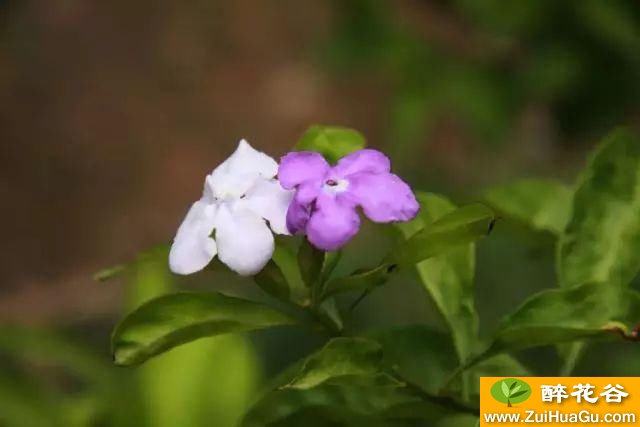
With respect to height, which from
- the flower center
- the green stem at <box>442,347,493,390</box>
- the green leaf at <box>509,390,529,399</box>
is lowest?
the green leaf at <box>509,390,529,399</box>

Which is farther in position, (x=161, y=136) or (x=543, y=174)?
(x=161, y=136)

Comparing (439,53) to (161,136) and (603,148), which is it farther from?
(161,136)

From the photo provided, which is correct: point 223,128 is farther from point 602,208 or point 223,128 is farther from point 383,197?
point 383,197

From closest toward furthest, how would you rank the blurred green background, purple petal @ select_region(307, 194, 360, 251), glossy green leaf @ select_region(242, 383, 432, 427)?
1. purple petal @ select_region(307, 194, 360, 251)
2. glossy green leaf @ select_region(242, 383, 432, 427)
3. the blurred green background

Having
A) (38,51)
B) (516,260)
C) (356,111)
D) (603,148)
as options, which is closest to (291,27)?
(356,111)

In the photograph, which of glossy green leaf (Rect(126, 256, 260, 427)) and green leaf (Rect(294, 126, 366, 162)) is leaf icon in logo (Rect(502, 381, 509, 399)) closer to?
green leaf (Rect(294, 126, 366, 162))

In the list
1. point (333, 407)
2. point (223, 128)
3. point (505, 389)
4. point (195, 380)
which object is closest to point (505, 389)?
point (505, 389)

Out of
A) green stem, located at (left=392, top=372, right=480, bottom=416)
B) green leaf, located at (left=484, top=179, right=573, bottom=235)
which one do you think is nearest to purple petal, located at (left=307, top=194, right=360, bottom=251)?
green stem, located at (left=392, top=372, right=480, bottom=416)
